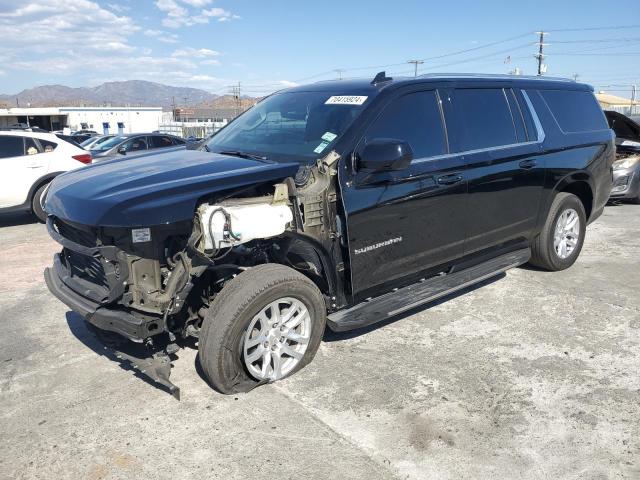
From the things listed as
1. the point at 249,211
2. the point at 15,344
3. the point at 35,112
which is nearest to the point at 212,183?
the point at 249,211

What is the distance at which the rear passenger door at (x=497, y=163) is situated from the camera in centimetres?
446

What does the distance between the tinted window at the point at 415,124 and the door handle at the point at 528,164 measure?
3.55 ft

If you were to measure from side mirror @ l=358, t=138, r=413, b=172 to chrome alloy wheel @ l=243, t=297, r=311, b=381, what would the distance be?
40.0 inches

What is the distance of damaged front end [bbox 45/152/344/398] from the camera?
3191mm

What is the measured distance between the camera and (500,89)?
4910mm

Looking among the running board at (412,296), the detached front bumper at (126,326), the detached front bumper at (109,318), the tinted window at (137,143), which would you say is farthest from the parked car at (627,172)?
the tinted window at (137,143)

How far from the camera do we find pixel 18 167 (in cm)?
896

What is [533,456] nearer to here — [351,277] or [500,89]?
[351,277]

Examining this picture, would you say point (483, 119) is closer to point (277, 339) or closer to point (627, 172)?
point (277, 339)

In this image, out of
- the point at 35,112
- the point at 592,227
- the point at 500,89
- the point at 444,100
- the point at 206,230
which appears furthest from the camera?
the point at 35,112

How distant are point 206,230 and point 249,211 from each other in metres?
0.29

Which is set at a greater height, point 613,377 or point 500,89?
point 500,89

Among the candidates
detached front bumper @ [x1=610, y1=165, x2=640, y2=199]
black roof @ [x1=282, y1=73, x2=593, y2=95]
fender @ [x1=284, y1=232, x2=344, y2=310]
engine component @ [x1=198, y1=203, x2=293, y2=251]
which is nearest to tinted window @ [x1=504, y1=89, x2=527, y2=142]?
black roof @ [x1=282, y1=73, x2=593, y2=95]

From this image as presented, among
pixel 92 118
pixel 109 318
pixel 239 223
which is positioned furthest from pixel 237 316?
pixel 92 118
